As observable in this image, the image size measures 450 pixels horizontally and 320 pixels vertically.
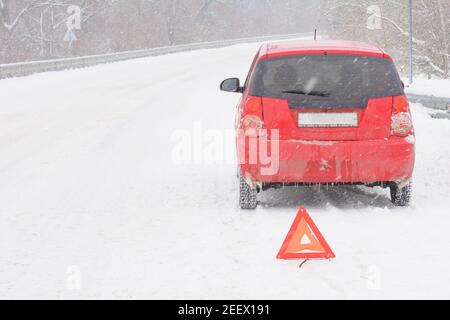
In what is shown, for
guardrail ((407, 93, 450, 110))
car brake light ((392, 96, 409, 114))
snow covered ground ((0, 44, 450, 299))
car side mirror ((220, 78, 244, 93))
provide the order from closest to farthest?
snow covered ground ((0, 44, 450, 299))
car brake light ((392, 96, 409, 114))
car side mirror ((220, 78, 244, 93))
guardrail ((407, 93, 450, 110))

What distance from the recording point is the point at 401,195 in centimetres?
700

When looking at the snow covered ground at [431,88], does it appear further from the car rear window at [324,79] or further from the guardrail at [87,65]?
the car rear window at [324,79]

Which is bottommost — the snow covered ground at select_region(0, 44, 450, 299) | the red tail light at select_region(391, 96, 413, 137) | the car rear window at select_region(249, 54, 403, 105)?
the snow covered ground at select_region(0, 44, 450, 299)

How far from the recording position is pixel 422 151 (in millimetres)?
10656

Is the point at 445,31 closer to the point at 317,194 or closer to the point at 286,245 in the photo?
the point at 317,194

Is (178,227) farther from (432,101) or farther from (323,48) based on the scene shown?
(432,101)

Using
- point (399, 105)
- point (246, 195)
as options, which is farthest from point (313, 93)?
point (246, 195)

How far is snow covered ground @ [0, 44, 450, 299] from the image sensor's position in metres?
4.70

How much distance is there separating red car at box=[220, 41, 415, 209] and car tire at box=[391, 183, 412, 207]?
5.9 inches

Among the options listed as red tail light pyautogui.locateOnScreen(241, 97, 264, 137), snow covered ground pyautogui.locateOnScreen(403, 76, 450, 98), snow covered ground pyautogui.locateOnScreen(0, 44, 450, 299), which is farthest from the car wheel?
snow covered ground pyautogui.locateOnScreen(403, 76, 450, 98)

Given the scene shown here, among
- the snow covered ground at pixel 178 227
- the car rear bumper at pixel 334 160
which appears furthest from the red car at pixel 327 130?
the snow covered ground at pixel 178 227

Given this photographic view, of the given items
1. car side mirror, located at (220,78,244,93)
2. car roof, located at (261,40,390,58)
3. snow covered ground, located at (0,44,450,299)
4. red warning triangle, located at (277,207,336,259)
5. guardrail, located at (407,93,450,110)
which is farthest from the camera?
guardrail, located at (407,93,450,110)

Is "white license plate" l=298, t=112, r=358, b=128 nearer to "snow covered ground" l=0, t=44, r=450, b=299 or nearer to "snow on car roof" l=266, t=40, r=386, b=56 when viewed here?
"snow on car roof" l=266, t=40, r=386, b=56
